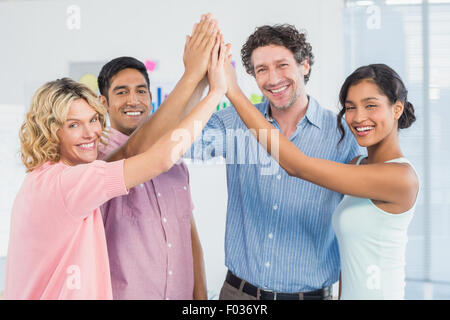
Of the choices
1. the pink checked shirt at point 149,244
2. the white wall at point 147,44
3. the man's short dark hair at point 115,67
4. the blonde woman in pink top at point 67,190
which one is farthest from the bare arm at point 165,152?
the white wall at point 147,44

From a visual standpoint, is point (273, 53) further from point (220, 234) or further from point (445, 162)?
point (445, 162)

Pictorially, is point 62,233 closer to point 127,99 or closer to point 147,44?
point 127,99

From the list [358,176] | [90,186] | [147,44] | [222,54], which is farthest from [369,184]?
[147,44]

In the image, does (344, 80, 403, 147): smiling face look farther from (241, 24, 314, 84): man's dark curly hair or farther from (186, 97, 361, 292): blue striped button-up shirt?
(241, 24, 314, 84): man's dark curly hair

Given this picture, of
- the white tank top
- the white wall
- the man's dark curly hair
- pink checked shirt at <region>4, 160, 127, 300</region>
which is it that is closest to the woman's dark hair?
the white tank top

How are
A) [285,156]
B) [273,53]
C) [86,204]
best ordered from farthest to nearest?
[273,53] < [285,156] < [86,204]

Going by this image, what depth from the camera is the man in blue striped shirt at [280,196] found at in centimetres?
117

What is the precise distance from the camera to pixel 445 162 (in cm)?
283

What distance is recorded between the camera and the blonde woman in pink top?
84cm

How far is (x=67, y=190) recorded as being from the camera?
84 centimetres

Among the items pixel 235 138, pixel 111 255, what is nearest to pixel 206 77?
pixel 235 138

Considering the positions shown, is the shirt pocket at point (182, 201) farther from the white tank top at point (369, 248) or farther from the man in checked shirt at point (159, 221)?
the white tank top at point (369, 248)

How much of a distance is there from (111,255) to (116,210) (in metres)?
0.11

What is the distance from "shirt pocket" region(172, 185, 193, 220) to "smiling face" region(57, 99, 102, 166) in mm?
265
